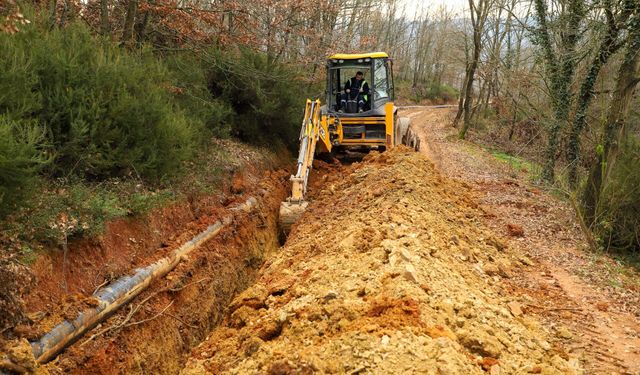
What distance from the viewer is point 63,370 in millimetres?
5129

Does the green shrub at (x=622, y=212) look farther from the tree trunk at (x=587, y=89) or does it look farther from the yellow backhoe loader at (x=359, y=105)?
the yellow backhoe loader at (x=359, y=105)

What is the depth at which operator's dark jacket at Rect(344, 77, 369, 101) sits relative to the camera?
12016 mm

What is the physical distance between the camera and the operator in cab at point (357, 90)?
39.4 feet

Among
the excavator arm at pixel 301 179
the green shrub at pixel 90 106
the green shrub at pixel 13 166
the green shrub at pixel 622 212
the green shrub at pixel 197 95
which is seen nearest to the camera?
the green shrub at pixel 13 166

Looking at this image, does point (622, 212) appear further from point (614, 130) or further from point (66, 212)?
point (66, 212)

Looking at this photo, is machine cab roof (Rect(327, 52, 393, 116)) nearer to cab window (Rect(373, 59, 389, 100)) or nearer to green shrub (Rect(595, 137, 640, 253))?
cab window (Rect(373, 59, 389, 100))

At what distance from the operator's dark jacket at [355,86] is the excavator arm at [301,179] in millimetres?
2019

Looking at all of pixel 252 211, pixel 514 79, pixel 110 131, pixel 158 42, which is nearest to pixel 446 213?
pixel 252 211

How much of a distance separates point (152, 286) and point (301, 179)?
133 inches

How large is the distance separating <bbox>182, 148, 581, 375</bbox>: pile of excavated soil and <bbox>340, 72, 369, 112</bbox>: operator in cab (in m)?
4.43

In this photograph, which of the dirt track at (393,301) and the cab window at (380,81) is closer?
the dirt track at (393,301)

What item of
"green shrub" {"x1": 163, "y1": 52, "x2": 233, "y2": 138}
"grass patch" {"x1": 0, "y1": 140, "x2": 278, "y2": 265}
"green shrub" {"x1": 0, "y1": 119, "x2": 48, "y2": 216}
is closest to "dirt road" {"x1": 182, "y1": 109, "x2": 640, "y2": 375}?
"grass patch" {"x1": 0, "y1": 140, "x2": 278, "y2": 265}

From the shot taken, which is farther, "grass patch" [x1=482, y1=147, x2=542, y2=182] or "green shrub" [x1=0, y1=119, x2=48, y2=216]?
"grass patch" [x1=482, y1=147, x2=542, y2=182]

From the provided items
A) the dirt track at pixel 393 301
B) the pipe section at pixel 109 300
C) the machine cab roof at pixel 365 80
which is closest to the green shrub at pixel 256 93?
the machine cab roof at pixel 365 80
